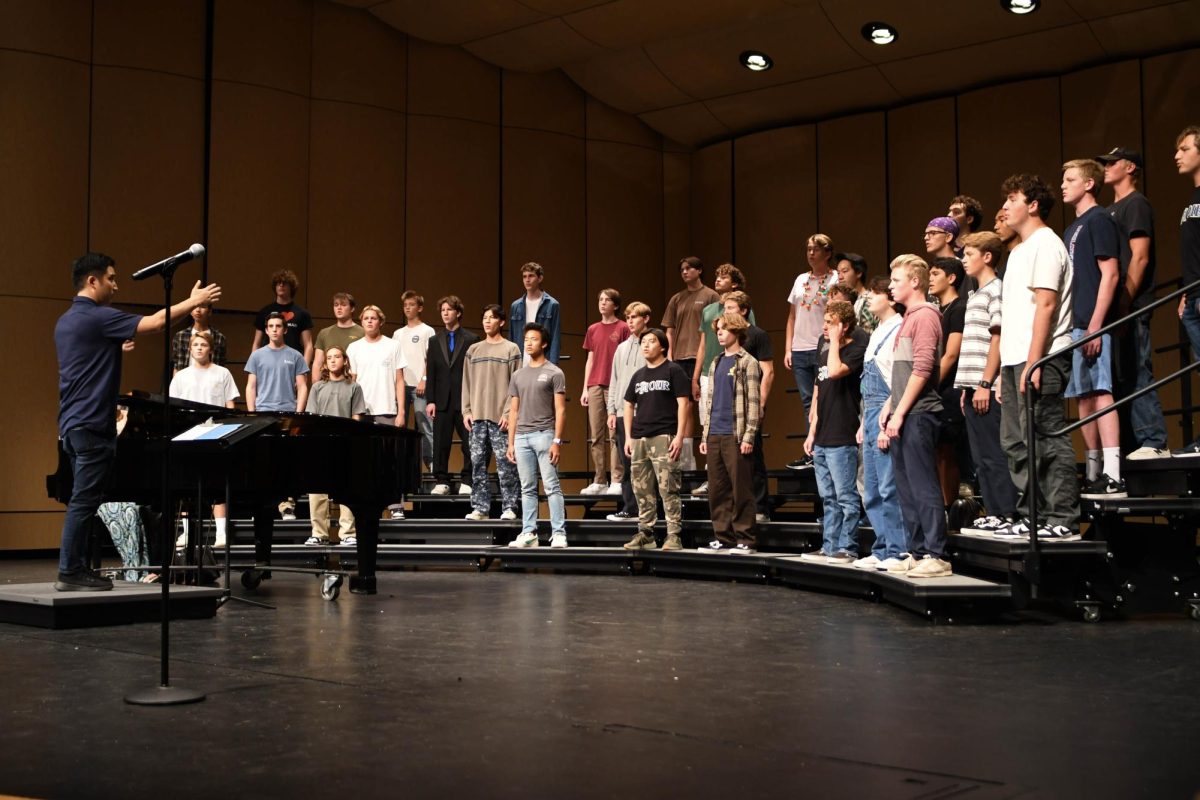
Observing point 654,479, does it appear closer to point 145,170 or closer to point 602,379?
point 602,379

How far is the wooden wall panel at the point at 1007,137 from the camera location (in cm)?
1109

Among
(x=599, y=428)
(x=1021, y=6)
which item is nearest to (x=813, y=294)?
(x=599, y=428)

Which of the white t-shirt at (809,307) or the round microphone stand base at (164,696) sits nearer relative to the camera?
the round microphone stand base at (164,696)

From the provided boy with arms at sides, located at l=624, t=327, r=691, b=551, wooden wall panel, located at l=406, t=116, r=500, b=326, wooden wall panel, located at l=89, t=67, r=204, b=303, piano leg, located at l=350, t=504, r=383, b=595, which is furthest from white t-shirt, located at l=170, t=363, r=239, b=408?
wooden wall panel, located at l=406, t=116, r=500, b=326

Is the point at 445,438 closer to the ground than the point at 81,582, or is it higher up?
higher up

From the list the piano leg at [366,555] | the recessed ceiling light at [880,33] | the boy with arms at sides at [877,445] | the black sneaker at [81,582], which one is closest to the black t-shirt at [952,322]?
the boy with arms at sides at [877,445]

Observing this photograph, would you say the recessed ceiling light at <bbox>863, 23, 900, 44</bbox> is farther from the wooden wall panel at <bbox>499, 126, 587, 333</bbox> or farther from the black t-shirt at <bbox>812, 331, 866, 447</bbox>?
the black t-shirt at <bbox>812, 331, 866, 447</bbox>

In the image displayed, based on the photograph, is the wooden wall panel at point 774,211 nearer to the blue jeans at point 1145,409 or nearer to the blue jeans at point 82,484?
the blue jeans at point 1145,409

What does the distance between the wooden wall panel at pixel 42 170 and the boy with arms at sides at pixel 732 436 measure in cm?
627

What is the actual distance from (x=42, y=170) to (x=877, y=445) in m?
8.18

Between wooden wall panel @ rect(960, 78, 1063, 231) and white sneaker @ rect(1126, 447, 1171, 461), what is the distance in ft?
18.5

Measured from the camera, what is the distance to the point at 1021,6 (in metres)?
10.2

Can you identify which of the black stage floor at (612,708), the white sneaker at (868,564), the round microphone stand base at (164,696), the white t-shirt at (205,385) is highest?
the white t-shirt at (205,385)

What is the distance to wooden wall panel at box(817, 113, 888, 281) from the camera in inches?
488
